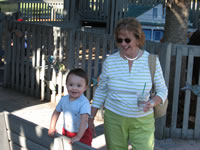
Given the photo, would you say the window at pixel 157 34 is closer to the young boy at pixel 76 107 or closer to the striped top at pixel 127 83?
the young boy at pixel 76 107

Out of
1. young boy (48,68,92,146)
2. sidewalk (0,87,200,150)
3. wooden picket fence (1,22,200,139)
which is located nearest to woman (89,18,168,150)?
young boy (48,68,92,146)

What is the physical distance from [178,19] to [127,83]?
353cm

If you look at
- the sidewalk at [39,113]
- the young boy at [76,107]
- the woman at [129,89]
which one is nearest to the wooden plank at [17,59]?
the sidewalk at [39,113]

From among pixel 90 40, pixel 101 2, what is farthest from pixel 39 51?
pixel 101 2

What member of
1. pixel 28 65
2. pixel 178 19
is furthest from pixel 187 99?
pixel 28 65

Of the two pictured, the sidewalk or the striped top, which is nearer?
the striped top

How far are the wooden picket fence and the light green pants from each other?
239 cm

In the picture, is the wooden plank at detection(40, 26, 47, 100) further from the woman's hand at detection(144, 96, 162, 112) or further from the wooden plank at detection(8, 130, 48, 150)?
the woman's hand at detection(144, 96, 162, 112)

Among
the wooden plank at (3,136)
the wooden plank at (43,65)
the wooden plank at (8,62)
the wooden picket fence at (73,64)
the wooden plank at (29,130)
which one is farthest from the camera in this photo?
the wooden plank at (8,62)

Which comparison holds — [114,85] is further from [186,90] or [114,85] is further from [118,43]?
[186,90]

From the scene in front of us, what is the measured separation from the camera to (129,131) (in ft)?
10.0

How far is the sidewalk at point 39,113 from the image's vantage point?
5297 mm

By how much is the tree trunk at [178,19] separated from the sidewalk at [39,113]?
5.70 feet

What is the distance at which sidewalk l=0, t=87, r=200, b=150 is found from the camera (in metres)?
5.30
